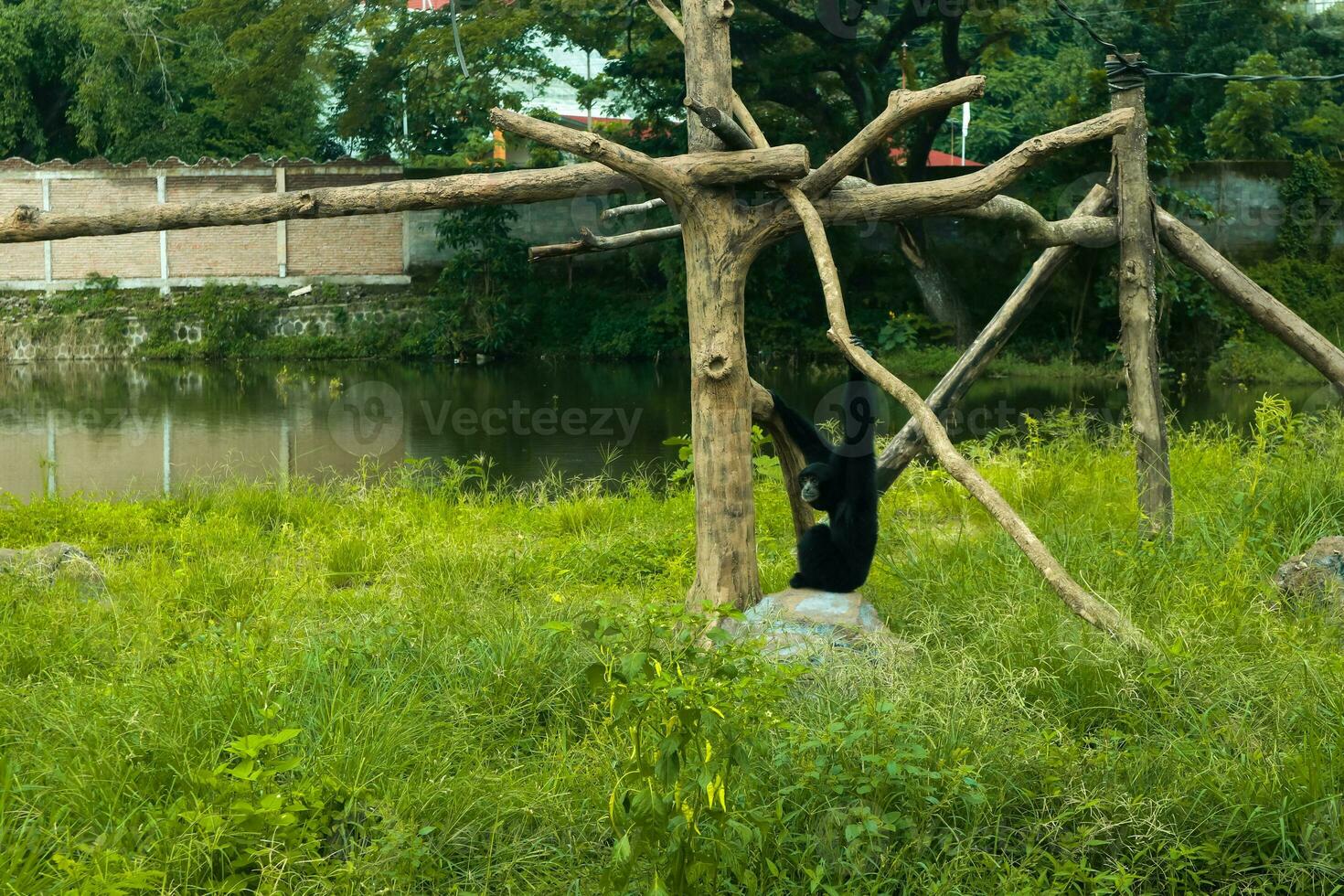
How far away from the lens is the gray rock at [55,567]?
19.5ft

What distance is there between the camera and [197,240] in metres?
23.5

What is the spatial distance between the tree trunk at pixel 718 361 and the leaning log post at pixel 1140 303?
2.28 meters

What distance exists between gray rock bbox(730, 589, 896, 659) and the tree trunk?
0.18 meters

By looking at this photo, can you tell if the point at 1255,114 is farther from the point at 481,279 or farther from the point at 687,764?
the point at 687,764

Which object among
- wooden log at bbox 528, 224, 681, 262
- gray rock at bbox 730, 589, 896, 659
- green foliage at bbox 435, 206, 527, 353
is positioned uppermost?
green foliage at bbox 435, 206, 527, 353

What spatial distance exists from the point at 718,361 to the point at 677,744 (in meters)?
2.13

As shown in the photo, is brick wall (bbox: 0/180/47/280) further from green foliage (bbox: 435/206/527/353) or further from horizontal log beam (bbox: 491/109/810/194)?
horizontal log beam (bbox: 491/109/810/194)

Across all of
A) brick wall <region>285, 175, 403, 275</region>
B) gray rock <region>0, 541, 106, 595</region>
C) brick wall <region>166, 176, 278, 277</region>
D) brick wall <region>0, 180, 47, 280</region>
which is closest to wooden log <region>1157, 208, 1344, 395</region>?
gray rock <region>0, 541, 106, 595</region>

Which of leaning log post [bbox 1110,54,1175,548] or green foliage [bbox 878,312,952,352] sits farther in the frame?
green foliage [bbox 878,312,952,352]

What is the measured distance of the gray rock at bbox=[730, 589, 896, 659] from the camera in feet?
15.0

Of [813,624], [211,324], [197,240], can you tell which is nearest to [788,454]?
[813,624]

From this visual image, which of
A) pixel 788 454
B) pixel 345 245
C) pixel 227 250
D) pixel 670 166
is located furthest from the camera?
pixel 345 245

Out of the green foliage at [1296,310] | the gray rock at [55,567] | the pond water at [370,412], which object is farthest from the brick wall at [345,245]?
the gray rock at [55,567]

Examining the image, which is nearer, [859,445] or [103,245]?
[859,445]
